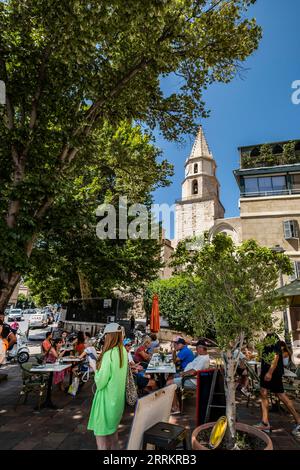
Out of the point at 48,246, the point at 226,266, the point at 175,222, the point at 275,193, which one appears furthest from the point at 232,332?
the point at 175,222

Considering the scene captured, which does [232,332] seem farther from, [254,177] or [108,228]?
[254,177]

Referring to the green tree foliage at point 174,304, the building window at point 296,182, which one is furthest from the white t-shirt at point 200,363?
the building window at point 296,182

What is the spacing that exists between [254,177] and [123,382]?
26.4m

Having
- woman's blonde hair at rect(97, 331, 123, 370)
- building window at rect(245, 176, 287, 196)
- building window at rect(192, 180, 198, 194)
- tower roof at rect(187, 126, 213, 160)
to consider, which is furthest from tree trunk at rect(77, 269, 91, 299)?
tower roof at rect(187, 126, 213, 160)

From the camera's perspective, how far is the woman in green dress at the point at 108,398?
322cm

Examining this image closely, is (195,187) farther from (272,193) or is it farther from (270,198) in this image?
(270,198)

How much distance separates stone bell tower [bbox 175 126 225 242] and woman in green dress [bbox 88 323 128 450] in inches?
1340

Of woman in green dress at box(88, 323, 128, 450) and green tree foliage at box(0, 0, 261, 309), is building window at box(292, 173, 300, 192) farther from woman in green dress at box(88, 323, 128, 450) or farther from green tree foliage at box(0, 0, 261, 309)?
woman in green dress at box(88, 323, 128, 450)

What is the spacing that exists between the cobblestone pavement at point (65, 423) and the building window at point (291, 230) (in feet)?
61.4

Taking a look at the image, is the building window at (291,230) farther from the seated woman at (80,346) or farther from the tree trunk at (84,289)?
the seated woman at (80,346)

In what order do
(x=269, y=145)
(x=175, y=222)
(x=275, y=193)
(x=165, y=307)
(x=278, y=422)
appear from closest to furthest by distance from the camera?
(x=278, y=422) < (x=165, y=307) < (x=275, y=193) < (x=269, y=145) < (x=175, y=222)

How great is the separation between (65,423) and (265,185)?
2566cm

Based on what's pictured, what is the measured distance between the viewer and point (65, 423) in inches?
208

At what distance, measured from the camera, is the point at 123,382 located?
11.1 feet
